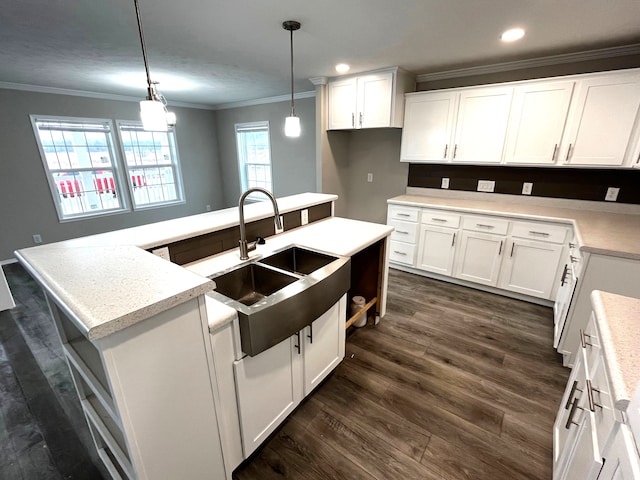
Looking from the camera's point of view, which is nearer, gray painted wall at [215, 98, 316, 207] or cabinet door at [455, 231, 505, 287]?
cabinet door at [455, 231, 505, 287]

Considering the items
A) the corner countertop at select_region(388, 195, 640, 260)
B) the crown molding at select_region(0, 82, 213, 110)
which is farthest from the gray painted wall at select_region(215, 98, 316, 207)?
the corner countertop at select_region(388, 195, 640, 260)

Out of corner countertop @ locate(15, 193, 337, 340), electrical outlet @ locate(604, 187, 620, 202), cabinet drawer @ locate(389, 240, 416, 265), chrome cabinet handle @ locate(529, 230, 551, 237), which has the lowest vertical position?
cabinet drawer @ locate(389, 240, 416, 265)

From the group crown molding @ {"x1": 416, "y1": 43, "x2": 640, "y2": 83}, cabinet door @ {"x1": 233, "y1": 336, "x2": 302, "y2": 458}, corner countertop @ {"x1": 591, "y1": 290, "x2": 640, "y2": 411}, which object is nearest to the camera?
corner countertop @ {"x1": 591, "y1": 290, "x2": 640, "y2": 411}

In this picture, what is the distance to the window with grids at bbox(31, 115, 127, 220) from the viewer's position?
13.7 feet

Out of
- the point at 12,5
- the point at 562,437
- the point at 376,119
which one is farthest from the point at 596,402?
the point at 12,5

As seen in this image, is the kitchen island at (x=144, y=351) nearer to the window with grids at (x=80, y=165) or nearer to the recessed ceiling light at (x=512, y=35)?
the recessed ceiling light at (x=512, y=35)

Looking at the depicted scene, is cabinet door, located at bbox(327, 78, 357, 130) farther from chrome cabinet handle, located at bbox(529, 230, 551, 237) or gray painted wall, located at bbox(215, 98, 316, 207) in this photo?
chrome cabinet handle, located at bbox(529, 230, 551, 237)

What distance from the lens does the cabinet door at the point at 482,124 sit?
286cm

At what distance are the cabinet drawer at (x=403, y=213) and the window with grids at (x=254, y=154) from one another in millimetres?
2874

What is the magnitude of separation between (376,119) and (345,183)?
121cm

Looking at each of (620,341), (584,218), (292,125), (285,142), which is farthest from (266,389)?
(285,142)

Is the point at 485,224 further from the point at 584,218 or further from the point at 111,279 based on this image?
the point at 111,279

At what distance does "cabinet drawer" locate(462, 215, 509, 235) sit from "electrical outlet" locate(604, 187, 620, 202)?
943mm

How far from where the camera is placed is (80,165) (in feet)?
14.7
